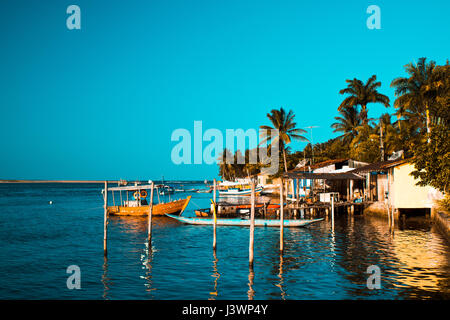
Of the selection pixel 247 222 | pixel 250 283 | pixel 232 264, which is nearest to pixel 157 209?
pixel 247 222

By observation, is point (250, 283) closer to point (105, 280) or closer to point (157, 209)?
point (105, 280)

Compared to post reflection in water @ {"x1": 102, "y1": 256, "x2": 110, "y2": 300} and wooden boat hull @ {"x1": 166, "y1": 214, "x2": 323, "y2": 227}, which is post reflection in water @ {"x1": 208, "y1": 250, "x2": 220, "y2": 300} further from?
wooden boat hull @ {"x1": 166, "y1": 214, "x2": 323, "y2": 227}

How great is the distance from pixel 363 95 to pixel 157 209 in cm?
3688

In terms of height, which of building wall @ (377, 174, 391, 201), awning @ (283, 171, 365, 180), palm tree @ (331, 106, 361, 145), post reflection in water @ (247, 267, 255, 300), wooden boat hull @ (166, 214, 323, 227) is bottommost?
post reflection in water @ (247, 267, 255, 300)

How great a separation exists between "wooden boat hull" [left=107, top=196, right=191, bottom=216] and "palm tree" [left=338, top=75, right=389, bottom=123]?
1283 inches

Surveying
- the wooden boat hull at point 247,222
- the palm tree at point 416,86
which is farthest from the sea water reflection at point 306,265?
the palm tree at point 416,86

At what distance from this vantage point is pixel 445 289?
14.5 meters

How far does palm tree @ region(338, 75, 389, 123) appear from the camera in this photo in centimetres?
5959

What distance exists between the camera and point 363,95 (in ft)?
196

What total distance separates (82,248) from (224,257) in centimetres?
1054

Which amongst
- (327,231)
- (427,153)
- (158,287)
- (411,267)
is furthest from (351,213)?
(158,287)

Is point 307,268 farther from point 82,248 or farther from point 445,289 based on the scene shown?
point 82,248

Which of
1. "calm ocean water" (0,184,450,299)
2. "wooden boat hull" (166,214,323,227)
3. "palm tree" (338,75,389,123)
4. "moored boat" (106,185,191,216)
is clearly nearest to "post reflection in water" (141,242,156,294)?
"calm ocean water" (0,184,450,299)

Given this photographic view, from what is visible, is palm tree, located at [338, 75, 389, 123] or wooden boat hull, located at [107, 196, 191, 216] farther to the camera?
palm tree, located at [338, 75, 389, 123]
